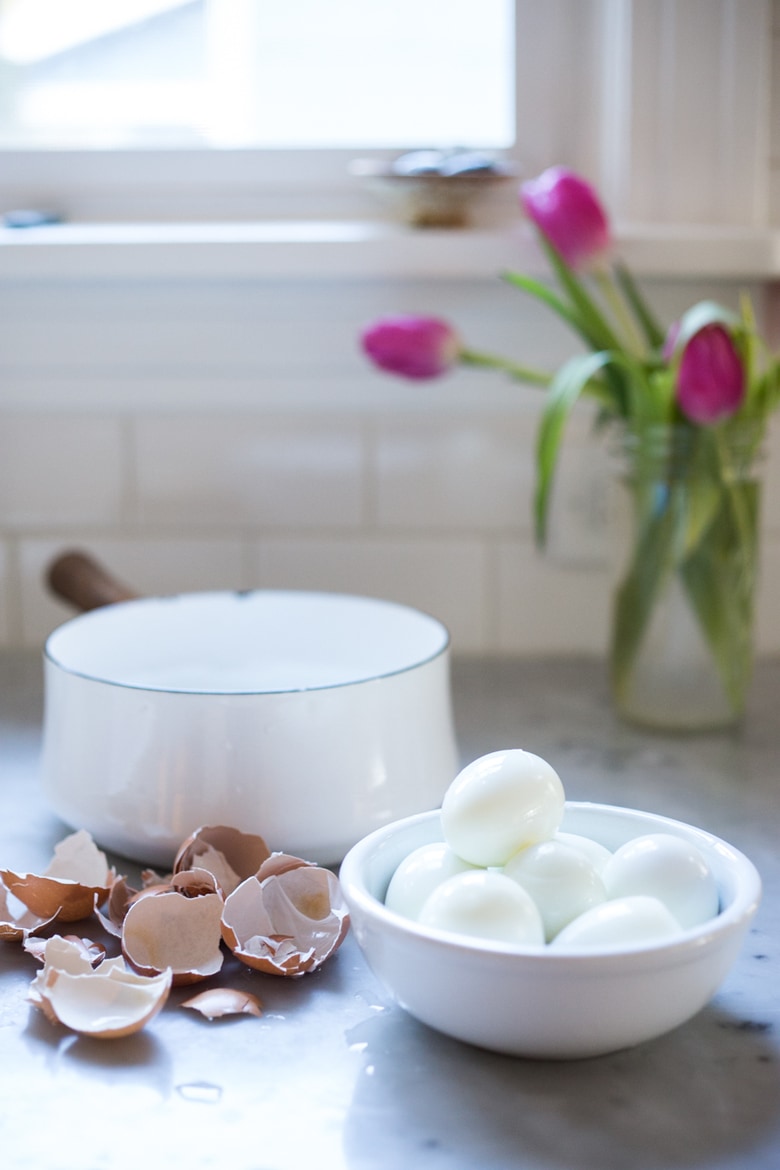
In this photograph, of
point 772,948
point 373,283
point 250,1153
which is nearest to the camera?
point 250,1153

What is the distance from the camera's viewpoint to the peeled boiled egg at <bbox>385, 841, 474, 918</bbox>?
47 centimetres

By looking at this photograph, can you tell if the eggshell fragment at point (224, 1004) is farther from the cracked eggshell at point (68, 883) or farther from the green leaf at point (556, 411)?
the green leaf at point (556, 411)

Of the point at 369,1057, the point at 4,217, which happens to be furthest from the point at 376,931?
the point at 4,217

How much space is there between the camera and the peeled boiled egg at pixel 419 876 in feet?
1.55

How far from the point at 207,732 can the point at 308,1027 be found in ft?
0.51

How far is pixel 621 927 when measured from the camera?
1.41 feet

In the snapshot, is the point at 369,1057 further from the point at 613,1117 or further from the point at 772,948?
the point at 772,948

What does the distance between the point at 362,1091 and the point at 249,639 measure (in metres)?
0.39

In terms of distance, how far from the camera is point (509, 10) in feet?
3.47

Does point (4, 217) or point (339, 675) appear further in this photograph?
point (4, 217)

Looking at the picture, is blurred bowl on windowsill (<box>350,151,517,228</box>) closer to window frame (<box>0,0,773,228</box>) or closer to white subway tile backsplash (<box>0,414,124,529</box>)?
window frame (<box>0,0,773,228</box>)

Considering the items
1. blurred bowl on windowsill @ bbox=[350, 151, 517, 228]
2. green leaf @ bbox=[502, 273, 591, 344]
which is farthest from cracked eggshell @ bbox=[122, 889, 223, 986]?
blurred bowl on windowsill @ bbox=[350, 151, 517, 228]

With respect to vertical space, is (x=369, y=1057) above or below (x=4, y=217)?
below

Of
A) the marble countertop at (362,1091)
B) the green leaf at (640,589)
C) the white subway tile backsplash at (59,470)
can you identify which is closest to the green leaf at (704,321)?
the green leaf at (640,589)
